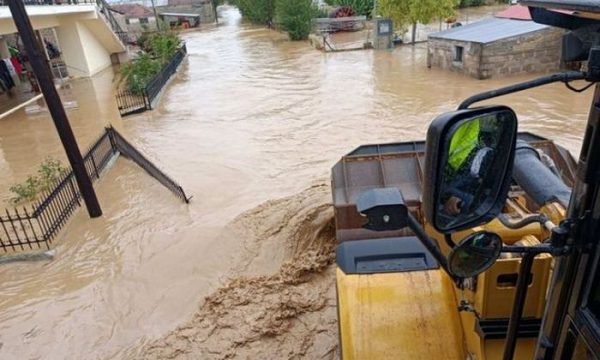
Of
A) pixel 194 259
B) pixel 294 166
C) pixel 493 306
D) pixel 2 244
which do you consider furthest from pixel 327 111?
pixel 493 306

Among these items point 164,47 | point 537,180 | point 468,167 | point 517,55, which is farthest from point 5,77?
point 468,167

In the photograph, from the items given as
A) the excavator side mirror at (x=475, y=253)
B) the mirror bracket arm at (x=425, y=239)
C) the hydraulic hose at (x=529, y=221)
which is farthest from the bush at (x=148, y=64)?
the excavator side mirror at (x=475, y=253)

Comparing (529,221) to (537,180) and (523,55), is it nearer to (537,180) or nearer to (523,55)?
(537,180)

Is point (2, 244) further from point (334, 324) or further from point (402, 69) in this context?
point (402, 69)

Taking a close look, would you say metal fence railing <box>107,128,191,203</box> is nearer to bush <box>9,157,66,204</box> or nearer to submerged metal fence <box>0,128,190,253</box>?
submerged metal fence <box>0,128,190,253</box>

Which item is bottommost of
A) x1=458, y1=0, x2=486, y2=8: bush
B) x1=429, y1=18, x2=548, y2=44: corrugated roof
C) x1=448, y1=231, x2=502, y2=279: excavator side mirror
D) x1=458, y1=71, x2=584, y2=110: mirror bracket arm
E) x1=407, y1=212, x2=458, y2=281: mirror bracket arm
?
x1=458, y1=0, x2=486, y2=8: bush

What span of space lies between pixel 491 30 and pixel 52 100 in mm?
16100

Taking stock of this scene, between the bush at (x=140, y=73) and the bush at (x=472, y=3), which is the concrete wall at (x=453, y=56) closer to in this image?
the bush at (x=140, y=73)

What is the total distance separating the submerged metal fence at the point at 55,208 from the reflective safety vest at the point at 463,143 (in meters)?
7.29

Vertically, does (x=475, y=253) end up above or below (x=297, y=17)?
above

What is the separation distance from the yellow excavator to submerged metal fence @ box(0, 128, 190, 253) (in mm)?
6318

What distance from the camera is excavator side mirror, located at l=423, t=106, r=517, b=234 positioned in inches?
53.7

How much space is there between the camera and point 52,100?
7.82 meters

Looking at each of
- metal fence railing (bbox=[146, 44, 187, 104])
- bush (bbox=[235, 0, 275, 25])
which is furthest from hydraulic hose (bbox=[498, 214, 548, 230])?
bush (bbox=[235, 0, 275, 25])
